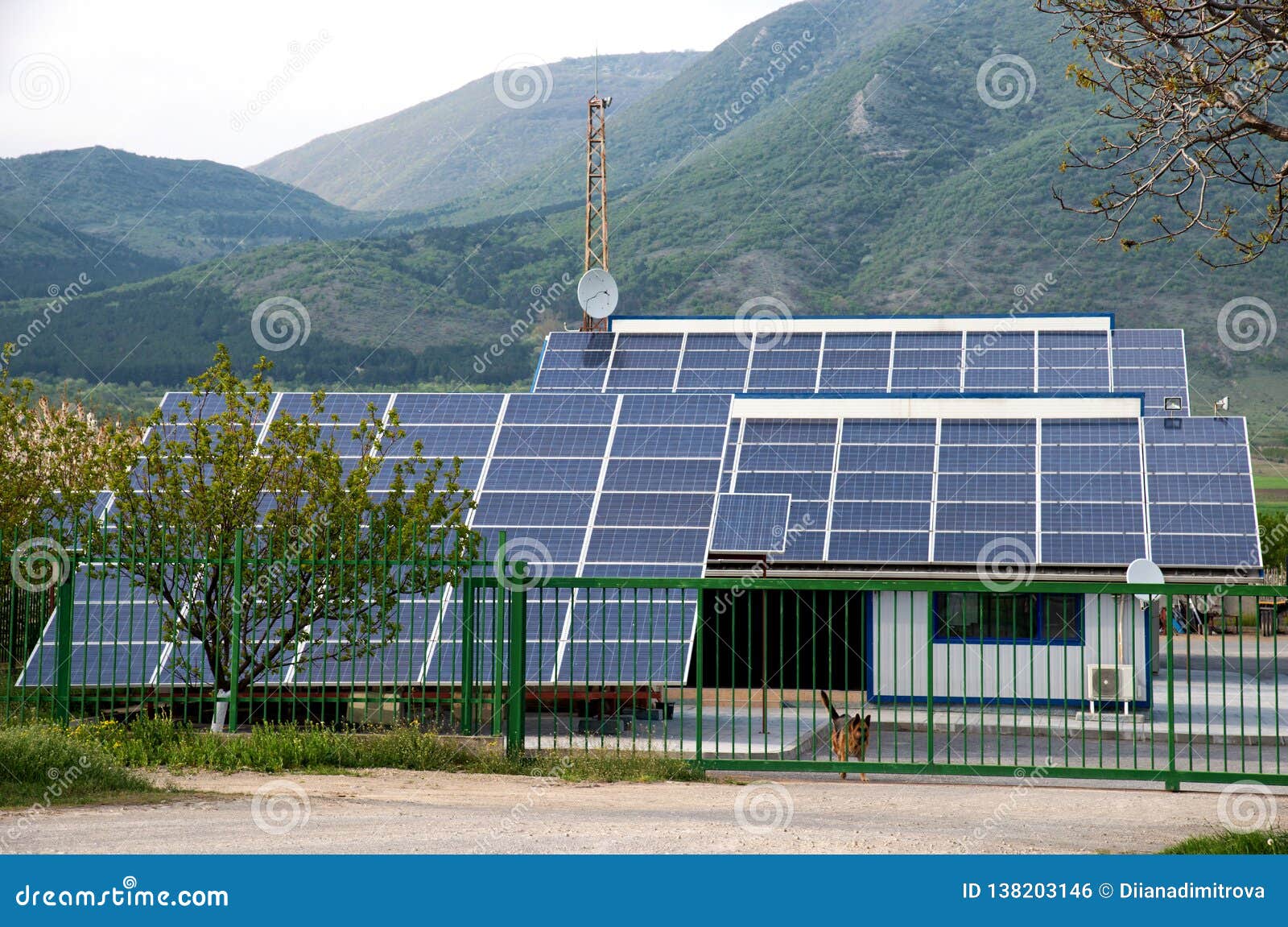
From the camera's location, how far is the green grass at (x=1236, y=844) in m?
9.45

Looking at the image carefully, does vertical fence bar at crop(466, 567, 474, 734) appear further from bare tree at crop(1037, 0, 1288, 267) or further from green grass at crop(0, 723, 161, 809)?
bare tree at crop(1037, 0, 1288, 267)

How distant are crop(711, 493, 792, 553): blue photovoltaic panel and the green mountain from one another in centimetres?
6035

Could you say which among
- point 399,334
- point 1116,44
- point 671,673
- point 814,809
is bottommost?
point 814,809

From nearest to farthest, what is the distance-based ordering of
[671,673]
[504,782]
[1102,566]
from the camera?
[504,782] < [671,673] < [1102,566]

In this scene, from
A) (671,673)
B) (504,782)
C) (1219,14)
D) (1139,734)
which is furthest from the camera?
(1139,734)

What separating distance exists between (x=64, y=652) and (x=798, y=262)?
99620mm

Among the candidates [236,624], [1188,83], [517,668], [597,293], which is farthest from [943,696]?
[597,293]

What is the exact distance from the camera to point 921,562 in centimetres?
2317

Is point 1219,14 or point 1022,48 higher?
point 1022,48

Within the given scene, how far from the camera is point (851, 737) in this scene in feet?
52.5

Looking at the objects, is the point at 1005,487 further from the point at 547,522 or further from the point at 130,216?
the point at 130,216

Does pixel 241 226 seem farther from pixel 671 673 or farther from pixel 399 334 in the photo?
pixel 671 673

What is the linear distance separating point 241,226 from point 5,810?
142 m

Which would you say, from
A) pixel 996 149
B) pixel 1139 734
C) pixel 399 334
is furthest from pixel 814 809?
pixel 996 149
